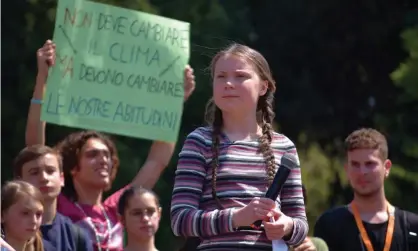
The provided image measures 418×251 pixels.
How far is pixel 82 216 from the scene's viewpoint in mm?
6770

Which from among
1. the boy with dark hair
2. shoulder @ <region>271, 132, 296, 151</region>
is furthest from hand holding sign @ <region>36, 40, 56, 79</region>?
shoulder @ <region>271, 132, 296, 151</region>

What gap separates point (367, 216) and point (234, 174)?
223 cm

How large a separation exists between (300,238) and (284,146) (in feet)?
1.10

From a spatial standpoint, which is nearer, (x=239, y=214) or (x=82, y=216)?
(x=239, y=214)

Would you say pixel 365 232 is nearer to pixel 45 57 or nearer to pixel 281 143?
pixel 45 57

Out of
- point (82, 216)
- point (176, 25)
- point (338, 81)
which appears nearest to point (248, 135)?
point (82, 216)

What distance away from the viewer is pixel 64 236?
20.8 feet

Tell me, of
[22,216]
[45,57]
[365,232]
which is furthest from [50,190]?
[365,232]

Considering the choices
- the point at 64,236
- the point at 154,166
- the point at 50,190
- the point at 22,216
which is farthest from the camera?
the point at 154,166

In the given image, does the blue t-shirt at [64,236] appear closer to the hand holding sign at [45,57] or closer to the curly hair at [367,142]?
the hand holding sign at [45,57]

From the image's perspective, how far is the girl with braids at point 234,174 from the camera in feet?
15.4

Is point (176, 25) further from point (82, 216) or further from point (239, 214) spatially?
point (239, 214)

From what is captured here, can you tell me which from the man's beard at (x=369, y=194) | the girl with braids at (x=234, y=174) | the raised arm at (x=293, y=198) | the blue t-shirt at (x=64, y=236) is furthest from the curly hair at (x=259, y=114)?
the man's beard at (x=369, y=194)

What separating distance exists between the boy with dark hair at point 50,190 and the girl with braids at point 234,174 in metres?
1.65
